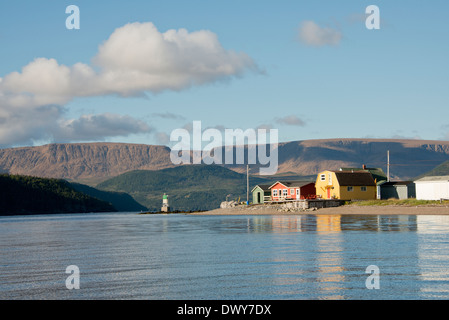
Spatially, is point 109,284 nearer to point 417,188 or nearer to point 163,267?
point 163,267

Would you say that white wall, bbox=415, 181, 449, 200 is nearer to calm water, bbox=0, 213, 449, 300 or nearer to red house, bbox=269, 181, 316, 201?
red house, bbox=269, 181, 316, 201

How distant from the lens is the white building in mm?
94375

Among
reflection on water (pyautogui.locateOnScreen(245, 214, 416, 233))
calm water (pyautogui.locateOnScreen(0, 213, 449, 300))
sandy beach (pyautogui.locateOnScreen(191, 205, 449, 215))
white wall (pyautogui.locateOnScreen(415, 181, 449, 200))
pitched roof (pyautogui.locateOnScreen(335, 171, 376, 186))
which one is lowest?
calm water (pyautogui.locateOnScreen(0, 213, 449, 300))

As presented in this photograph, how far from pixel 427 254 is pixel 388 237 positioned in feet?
37.4

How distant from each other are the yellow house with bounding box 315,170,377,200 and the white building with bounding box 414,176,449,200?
13.7m

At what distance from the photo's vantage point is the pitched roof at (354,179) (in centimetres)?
11338

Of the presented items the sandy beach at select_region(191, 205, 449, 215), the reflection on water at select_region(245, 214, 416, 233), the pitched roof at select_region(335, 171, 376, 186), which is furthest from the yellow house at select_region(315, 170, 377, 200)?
the reflection on water at select_region(245, 214, 416, 233)

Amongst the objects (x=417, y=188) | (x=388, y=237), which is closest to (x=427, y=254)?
(x=388, y=237)

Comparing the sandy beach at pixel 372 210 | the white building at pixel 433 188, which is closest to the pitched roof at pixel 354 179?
the sandy beach at pixel 372 210

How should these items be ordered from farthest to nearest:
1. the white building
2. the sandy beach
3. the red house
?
the red house < the white building < the sandy beach

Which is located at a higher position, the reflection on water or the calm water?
the reflection on water

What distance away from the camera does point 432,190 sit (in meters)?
97.3

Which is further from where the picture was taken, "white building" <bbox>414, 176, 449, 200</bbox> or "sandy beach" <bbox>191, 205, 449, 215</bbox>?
"white building" <bbox>414, 176, 449, 200</bbox>

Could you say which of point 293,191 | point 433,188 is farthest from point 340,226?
point 293,191
